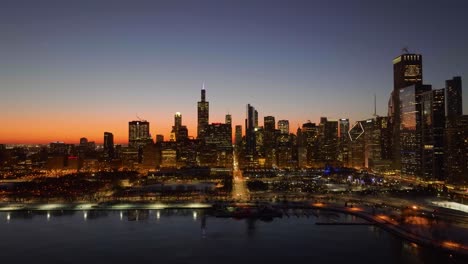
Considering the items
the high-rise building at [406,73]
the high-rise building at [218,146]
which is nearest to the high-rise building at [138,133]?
the high-rise building at [218,146]

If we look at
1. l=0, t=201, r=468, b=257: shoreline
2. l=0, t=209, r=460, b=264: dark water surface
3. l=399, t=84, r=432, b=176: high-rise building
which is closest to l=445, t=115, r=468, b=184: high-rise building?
l=399, t=84, r=432, b=176: high-rise building

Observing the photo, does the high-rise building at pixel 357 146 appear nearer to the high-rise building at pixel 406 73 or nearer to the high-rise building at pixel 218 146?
the high-rise building at pixel 406 73

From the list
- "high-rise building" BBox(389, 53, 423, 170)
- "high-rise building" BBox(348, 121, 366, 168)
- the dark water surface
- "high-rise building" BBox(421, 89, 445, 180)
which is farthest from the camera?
"high-rise building" BBox(348, 121, 366, 168)

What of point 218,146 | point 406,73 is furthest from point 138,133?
point 406,73

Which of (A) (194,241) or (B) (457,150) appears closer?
(A) (194,241)

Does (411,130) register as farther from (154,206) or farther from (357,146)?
(154,206)

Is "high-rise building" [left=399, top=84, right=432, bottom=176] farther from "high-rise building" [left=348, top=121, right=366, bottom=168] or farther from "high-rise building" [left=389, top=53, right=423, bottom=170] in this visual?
"high-rise building" [left=348, top=121, right=366, bottom=168]

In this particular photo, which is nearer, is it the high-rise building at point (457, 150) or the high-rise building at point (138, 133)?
the high-rise building at point (457, 150)

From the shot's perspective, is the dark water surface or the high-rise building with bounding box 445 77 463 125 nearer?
the dark water surface
